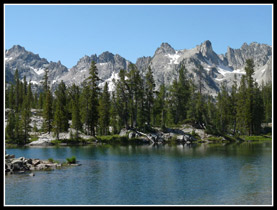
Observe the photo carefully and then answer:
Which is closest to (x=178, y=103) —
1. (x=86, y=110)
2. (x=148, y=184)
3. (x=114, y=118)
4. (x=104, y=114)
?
(x=114, y=118)

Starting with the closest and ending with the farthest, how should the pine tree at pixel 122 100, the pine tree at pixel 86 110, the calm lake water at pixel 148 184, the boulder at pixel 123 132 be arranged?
the calm lake water at pixel 148 184 < the boulder at pixel 123 132 < the pine tree at pixel 86 110 < the pine tree at pixel 122 100

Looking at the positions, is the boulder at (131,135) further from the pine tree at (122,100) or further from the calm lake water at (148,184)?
the calm lake water at (148,184)

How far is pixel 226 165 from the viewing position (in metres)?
46.2

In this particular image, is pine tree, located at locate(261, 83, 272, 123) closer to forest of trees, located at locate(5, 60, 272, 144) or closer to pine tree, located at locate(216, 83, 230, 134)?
forest of trees, located at locate(5, 60, 272, 144)

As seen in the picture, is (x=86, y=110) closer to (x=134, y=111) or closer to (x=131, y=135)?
(x=134, y=111)

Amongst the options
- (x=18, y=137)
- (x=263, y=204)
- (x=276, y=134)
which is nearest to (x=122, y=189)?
(x=263, y=204)

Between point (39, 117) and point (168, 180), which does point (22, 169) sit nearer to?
point (168, 180)

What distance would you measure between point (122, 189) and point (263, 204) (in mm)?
12907

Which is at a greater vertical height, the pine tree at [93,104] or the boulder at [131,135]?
the pine tree at [93,104]

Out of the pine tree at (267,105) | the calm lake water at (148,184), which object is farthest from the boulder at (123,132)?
the pine tree at (267,105)

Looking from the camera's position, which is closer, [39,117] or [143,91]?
[143,91]

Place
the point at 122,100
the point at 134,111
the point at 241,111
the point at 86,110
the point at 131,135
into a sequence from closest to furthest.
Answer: the point at 131,135 → the point at 86,110 → the point at 134,111 → the point at 122,100 → the point at 241,111

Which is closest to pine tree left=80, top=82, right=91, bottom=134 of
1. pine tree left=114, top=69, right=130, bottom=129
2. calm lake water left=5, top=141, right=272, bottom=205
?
pine tree left=114, top=69, right=130, bottom=129

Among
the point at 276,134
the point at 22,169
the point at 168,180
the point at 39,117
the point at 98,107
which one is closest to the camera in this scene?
the point at 276,134
